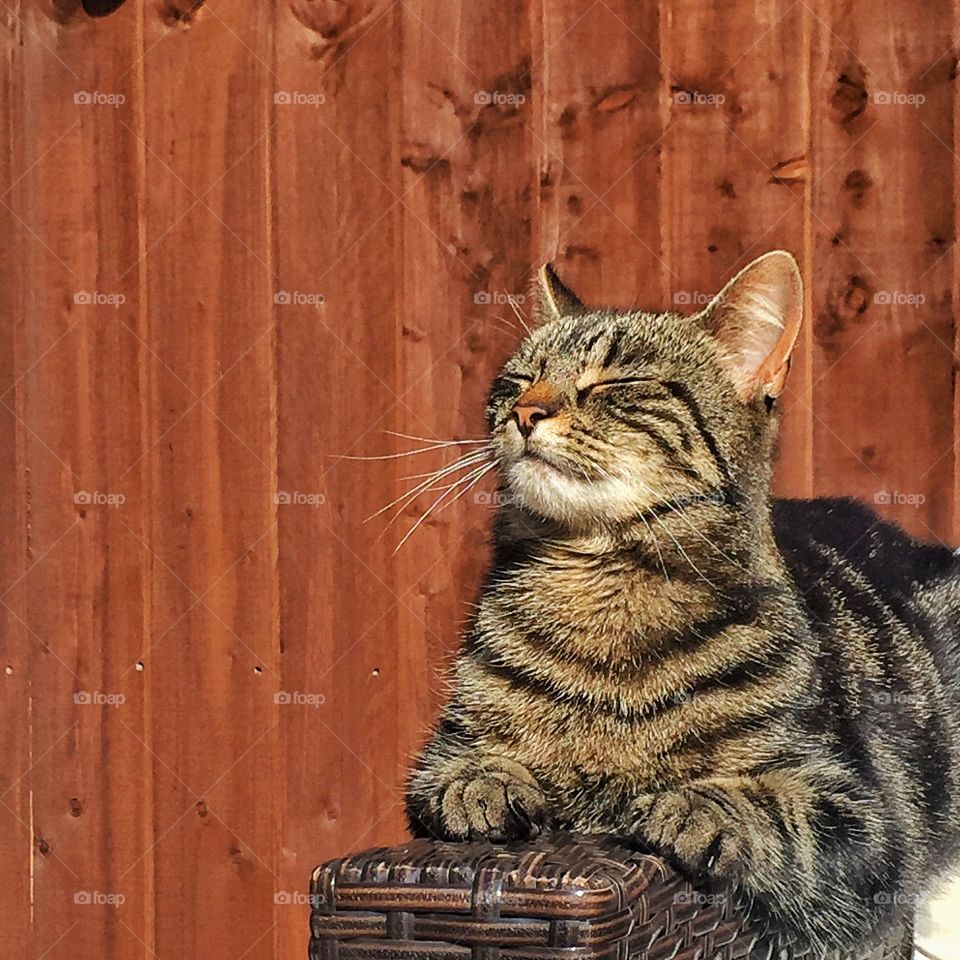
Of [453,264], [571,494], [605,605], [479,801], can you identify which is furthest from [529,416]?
[453,264]

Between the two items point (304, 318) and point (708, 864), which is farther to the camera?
point (304, 318)

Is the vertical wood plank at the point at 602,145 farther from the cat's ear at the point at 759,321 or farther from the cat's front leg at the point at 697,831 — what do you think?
the cat's front leg at the point at 697,831

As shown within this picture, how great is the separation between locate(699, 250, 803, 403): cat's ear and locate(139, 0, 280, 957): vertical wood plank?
1010mm

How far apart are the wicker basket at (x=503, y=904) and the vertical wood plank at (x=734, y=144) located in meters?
1.21

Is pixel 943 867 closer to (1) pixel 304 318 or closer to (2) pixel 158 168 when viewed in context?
(1) pixel 304 318

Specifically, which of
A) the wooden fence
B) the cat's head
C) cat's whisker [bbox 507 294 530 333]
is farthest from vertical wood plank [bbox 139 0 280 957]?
the cat's head

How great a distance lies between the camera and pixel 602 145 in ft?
7.86

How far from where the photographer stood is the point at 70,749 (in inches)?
105

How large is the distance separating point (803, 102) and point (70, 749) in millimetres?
1817

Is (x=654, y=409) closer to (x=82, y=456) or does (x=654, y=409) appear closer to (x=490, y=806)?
(x=490, y=806)

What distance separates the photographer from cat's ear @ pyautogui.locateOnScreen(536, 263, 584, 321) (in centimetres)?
205

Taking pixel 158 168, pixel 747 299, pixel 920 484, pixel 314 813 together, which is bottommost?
pixel 314 813

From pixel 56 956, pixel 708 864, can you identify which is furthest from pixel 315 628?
pixel 708 864

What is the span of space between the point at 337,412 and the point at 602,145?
2.22ft
